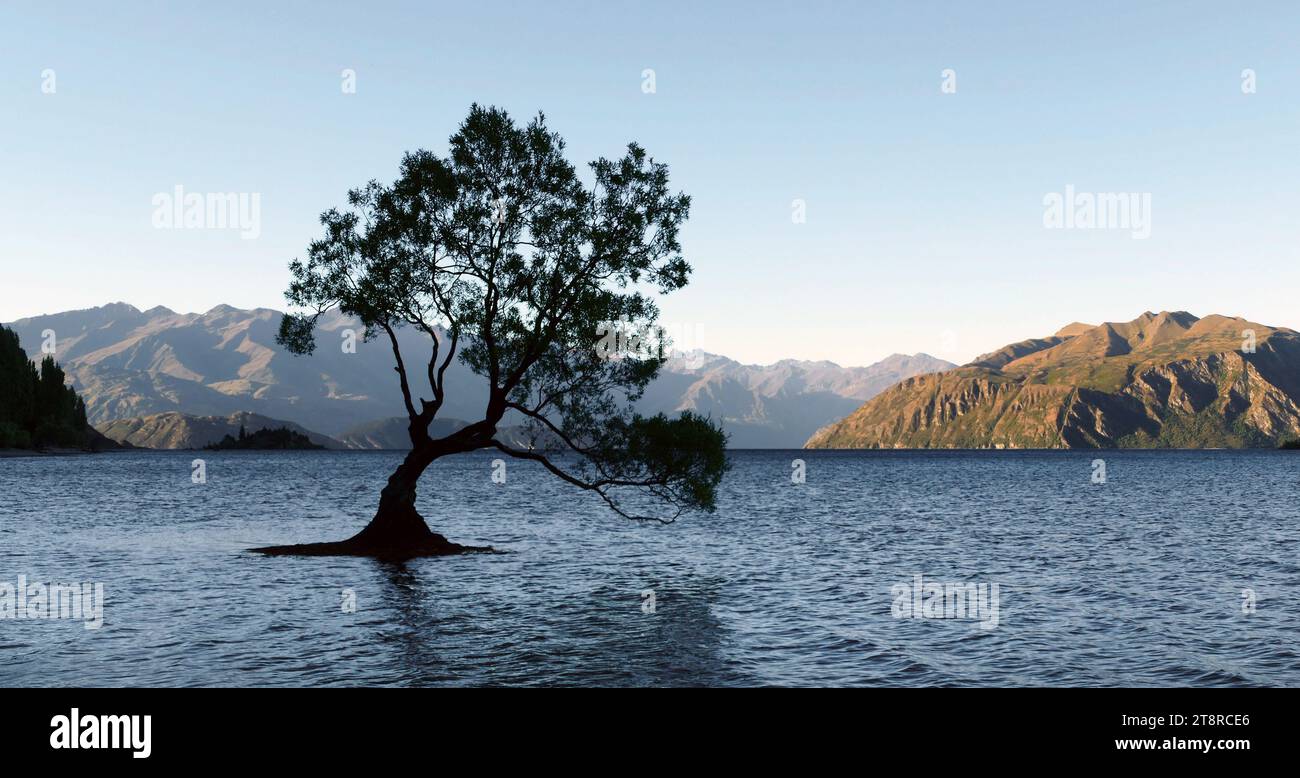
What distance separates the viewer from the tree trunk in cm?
5953

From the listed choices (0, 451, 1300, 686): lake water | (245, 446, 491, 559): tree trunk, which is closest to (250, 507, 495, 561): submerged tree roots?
(245, 446, 491, 559): tree trunk

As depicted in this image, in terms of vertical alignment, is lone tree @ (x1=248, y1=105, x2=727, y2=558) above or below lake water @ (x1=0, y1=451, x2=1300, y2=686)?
above

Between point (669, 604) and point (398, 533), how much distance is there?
920 inches

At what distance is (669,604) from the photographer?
44531mm

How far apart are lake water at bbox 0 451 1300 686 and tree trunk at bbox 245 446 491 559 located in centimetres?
217

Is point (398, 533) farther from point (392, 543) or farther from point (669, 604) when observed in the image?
point (669, 604)

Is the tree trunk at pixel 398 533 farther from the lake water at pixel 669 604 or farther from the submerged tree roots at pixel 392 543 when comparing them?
the lake water at pixel 669 604

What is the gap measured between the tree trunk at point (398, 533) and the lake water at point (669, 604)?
217 cm

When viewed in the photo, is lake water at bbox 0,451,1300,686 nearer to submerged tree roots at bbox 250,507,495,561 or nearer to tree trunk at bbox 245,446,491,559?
submerged tree roots at bbox 250,507,495,561

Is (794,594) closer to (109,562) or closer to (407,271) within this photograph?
(407,271)

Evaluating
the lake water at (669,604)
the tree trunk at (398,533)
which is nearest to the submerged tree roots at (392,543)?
the tree trunk at (398,533)
